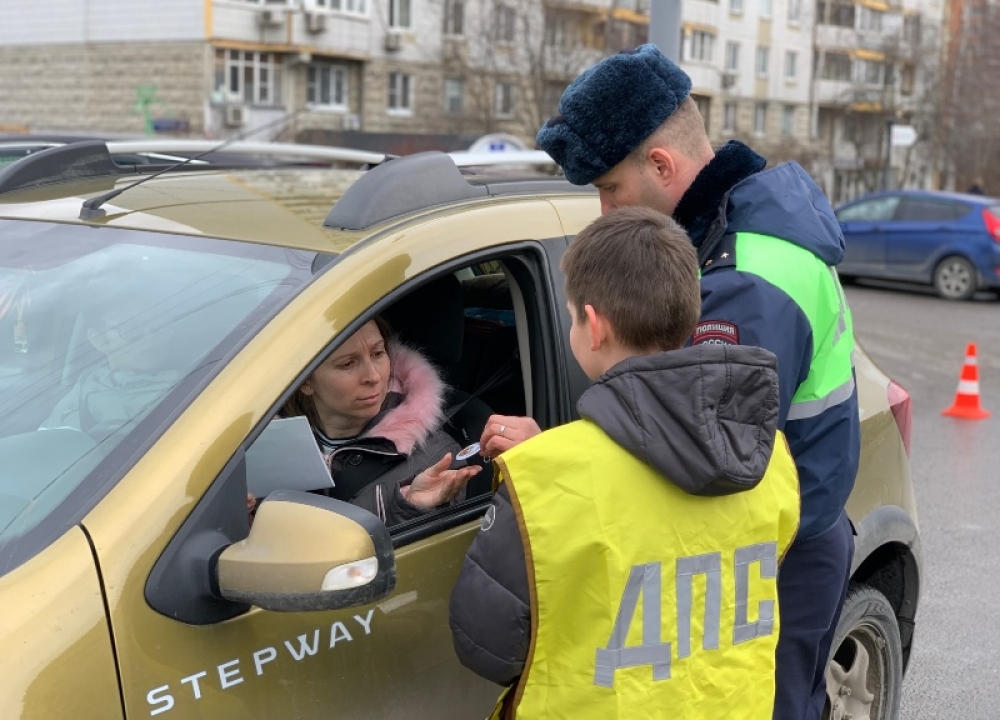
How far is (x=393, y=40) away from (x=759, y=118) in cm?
2602

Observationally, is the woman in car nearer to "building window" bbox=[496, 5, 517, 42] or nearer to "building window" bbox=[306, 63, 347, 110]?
"building window" bbox=[496, 5, 517, 42]

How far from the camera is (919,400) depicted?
10539mm

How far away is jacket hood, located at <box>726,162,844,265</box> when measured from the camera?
2496 millimetres

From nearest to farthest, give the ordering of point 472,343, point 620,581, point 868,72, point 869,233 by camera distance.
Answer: point 620,581 → point 472,343 → point 869,233 → point 868,72

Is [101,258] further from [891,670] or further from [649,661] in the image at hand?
[891,670]

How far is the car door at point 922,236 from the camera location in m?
17.8

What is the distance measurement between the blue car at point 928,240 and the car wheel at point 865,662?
1518 cm

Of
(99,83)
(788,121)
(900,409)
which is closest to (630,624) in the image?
(900,409)

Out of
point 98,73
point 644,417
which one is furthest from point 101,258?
point 98,73

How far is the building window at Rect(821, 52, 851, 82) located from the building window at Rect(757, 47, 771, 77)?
343 cm

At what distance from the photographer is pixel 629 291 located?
2.01 m

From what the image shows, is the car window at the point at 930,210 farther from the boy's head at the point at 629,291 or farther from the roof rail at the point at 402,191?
the boy's head at the point at 629,291

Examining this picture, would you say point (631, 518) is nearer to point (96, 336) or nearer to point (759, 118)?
point (96, 336)

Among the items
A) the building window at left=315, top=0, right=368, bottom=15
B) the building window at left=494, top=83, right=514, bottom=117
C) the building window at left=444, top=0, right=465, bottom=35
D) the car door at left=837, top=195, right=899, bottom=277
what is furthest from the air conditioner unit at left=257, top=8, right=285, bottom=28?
the car door at left=837, top=195, right=899, bottom=277
